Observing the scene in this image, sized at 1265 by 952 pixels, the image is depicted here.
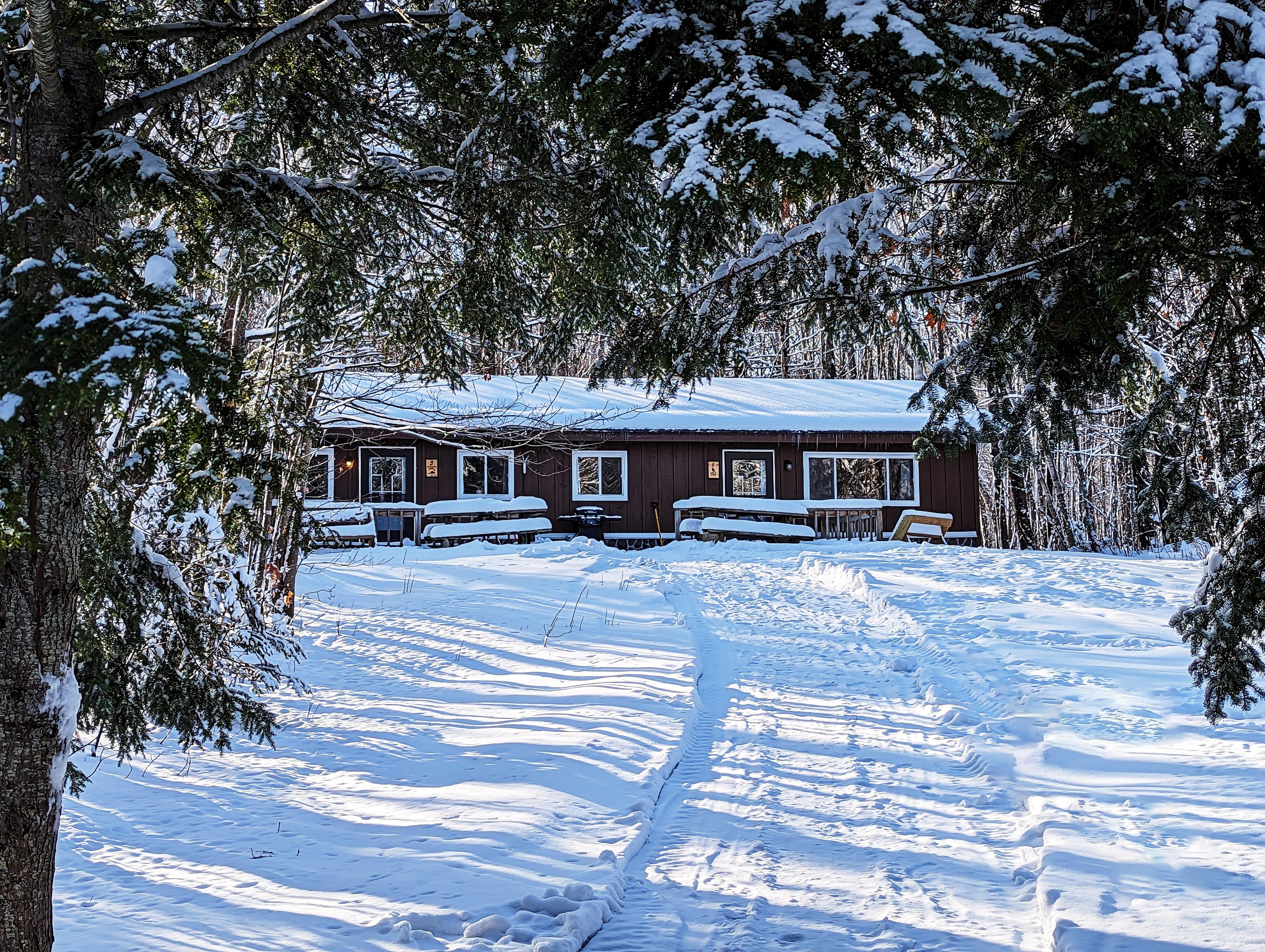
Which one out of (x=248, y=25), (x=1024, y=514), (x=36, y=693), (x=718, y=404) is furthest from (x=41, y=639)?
(x=1024, y=514)

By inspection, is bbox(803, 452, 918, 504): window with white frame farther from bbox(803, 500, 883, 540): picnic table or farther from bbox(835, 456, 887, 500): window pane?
bbox(835, 456, 887, 500): window pane

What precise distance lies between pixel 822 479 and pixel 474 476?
9526mm

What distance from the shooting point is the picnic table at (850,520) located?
23.6 m

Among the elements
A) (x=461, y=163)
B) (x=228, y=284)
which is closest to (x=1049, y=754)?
(x=461, y=163)

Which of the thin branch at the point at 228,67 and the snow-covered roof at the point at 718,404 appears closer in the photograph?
the thin branch at the point at 228,67

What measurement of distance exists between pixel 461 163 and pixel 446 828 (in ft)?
12.0

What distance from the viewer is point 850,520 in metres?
24.1

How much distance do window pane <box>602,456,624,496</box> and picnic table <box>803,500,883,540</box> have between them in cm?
492

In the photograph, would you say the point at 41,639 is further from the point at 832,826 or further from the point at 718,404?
the point at 718,404

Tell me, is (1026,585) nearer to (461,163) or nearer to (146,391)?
(461,163)

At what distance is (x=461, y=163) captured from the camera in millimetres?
4516

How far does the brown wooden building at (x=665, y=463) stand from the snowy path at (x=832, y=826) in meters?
14.0

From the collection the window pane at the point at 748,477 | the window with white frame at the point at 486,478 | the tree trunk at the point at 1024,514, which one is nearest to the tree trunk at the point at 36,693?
the window with white frame at the point at 486,478

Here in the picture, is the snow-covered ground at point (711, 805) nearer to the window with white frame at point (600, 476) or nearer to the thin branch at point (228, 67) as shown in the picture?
the thin branch at point (228, 67)
